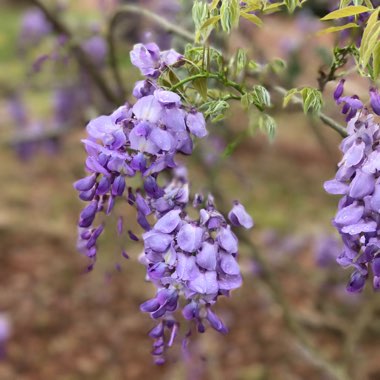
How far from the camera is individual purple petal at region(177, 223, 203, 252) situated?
80 cm

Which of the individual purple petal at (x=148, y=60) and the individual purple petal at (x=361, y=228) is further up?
the individual purple petal at (x=148, y=60)

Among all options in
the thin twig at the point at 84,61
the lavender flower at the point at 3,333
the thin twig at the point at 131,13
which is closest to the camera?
the thin twig at the point at 131,13

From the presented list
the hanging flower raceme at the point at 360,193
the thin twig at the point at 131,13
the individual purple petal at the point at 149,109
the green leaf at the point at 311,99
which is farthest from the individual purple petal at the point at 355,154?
the thin twig at the point at 131,13

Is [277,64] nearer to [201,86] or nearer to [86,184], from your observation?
[201,86]

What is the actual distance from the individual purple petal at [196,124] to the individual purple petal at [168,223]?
10 cm

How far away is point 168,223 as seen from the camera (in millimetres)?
823

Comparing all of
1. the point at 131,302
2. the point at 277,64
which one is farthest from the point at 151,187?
the point at 131,302

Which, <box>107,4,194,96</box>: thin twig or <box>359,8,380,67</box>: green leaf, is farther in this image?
<box>107,4,194,96</box>: thin twig

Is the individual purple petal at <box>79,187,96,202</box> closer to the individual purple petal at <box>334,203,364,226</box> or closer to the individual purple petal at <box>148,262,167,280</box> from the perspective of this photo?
the individual purple petal at <box>148,262,167,280</box>

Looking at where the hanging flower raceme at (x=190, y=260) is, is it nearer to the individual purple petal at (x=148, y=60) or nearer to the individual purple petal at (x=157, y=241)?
the individual purple petal at (x=157, y=241)

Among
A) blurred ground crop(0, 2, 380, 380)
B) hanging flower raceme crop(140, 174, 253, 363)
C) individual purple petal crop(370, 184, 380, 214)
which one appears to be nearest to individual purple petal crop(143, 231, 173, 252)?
hanging flower raceme crop(140, 174, 253, 363)

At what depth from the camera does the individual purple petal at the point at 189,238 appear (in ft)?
2.64

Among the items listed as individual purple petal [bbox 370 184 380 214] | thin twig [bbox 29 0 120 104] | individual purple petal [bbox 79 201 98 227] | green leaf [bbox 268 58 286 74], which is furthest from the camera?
thin twig [bbox 29 0 120 104]

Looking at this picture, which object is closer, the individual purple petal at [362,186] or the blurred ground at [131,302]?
the individual purple petal at [362,186]
